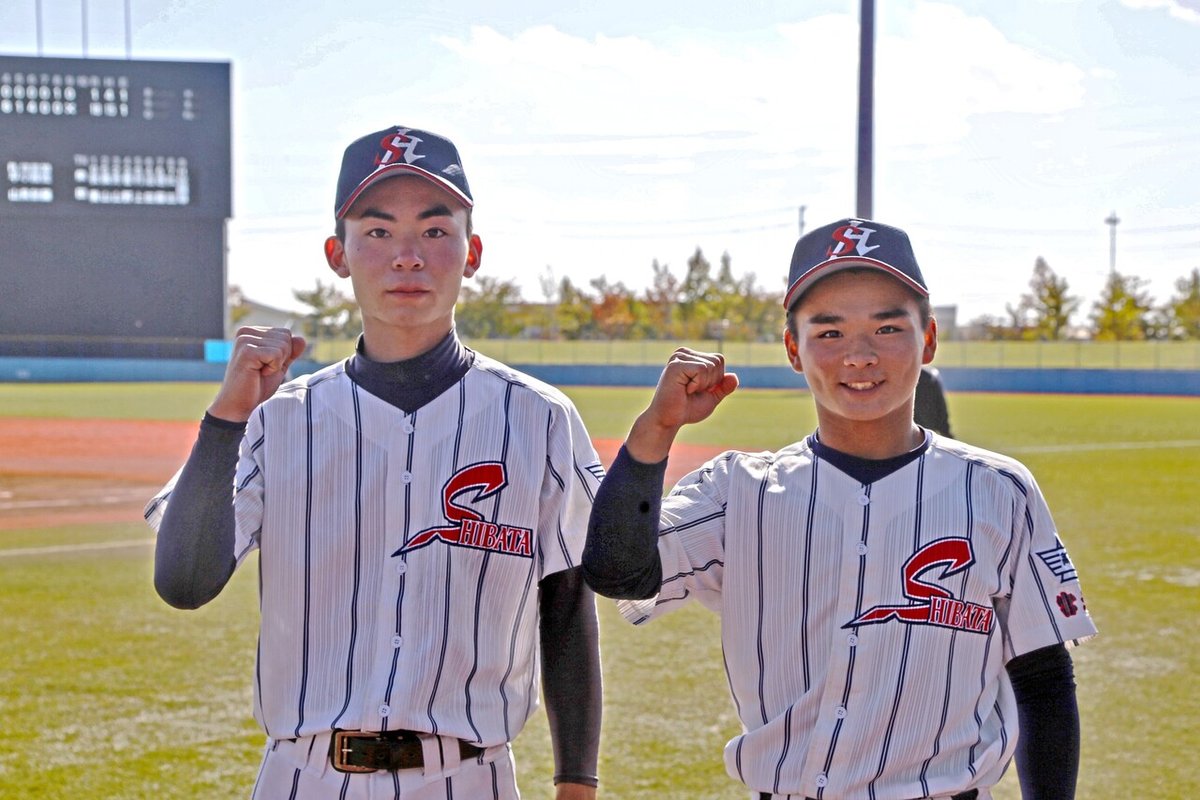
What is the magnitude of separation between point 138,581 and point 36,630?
4.90ft

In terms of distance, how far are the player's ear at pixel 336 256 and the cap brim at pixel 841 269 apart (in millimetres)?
820

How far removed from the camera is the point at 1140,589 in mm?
7730

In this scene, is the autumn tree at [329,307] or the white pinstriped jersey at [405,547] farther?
the autumn tree at [329,307]

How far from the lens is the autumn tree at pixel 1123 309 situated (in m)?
68.4

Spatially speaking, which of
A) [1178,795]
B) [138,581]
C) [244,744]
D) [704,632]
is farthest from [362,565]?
[138,581]

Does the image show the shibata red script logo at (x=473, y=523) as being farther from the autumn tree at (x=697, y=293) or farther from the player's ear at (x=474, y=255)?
the autumn tree at (x=697, y=293)

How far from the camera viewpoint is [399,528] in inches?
88.8

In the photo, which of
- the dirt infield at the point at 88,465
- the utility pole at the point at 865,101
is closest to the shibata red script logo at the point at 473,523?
the utility pole at the point at 865,101

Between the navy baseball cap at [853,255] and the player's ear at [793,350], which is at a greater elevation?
the navy baseball cap at [853,255]

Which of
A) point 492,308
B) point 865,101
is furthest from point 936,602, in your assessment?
point 492,308

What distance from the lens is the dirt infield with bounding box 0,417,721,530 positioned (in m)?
11.5

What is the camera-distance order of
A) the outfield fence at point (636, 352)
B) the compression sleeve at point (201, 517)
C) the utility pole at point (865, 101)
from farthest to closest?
the outfield fence at point (636, 352) < the utility pole at point (865, 101) < the compression sleeve at point (201, 517)

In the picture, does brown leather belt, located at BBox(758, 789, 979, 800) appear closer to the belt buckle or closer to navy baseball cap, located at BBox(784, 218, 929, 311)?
navy baseball cap, located at BBox(784, 218, 929, 311)

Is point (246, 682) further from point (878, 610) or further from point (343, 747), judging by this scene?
point (878, 610)
